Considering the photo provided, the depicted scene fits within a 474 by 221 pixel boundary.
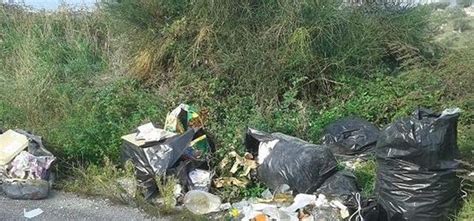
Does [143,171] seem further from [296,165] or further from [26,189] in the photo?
[296,165]

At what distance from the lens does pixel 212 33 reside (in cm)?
574

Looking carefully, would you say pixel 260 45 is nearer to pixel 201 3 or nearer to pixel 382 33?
pixel 201 3

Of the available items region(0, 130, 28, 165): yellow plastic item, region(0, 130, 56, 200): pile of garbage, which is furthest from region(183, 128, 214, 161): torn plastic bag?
region(0, 130, 28, 165): yellow plastic item

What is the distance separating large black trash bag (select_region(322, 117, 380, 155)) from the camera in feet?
15.3

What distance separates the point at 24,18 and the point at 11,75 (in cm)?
195

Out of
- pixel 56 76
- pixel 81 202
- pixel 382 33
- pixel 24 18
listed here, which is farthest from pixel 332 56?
pixel 24 18

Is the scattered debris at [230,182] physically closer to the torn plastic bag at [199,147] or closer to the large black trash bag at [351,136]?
the torn plastic bag at [199,147]

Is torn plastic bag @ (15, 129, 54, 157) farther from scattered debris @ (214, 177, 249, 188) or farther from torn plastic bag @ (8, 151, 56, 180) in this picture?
scattered debris @ (214, 177, 249, 188)

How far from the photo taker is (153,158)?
430cm

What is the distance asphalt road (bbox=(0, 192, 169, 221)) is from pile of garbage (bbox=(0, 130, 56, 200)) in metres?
0.08

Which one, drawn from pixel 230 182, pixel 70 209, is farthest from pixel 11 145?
pixel 230 182

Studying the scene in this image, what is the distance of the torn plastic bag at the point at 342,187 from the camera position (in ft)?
11.7

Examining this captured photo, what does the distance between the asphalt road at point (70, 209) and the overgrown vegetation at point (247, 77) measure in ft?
0.72

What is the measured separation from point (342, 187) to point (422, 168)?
0.60 m
